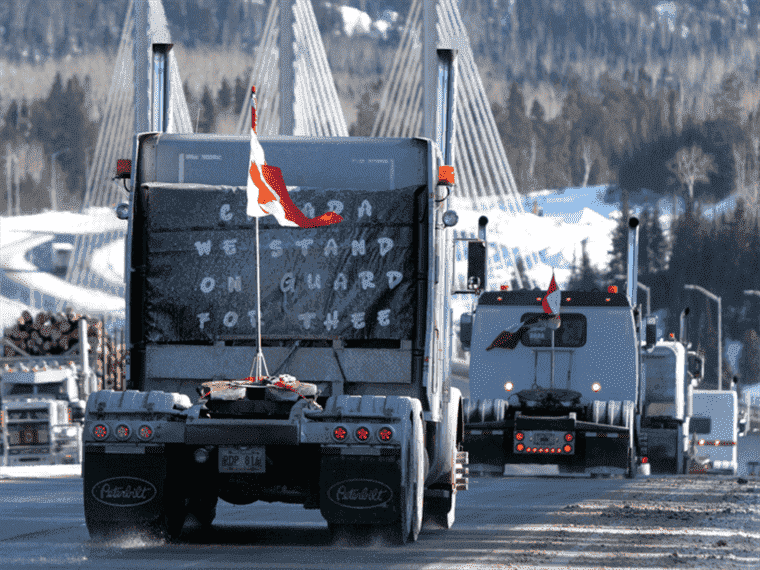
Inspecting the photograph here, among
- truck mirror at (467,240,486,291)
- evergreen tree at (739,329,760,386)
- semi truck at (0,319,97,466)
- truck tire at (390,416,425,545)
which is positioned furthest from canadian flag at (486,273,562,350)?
evergreen tree at (739,329,760,386)

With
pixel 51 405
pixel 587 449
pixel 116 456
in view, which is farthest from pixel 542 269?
pixel 116 456

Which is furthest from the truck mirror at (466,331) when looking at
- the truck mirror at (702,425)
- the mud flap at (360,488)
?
the mud flap at (360,488)

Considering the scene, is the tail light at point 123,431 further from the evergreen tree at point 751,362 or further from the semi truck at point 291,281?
the evergreen tree at point 751,362

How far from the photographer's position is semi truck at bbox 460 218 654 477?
21.8 meters

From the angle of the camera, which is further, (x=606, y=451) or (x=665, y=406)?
(x=665, y=406)

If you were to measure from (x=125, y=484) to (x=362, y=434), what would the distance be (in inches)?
66.1

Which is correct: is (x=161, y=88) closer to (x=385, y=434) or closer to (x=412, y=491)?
(x=385, y=434)

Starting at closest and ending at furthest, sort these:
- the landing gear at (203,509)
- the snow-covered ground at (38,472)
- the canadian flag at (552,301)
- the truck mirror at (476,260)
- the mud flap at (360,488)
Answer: the mud flap at (360,488) → the landing gear at (203,509) → the truck mirror at (476,260) → the canadian flag at (552,301) → the snow-covered ground at (38,472)

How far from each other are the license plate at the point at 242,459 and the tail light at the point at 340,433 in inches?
20.1

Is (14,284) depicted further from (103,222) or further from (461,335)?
(461,335)

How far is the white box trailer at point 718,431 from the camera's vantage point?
Answer: 112ft

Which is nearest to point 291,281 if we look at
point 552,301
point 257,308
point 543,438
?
point 257,308

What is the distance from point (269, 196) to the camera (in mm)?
11586

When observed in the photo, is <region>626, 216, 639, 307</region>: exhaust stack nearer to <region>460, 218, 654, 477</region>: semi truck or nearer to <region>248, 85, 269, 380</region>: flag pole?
<region>460, 218, 654, 477</region>: semi truck
